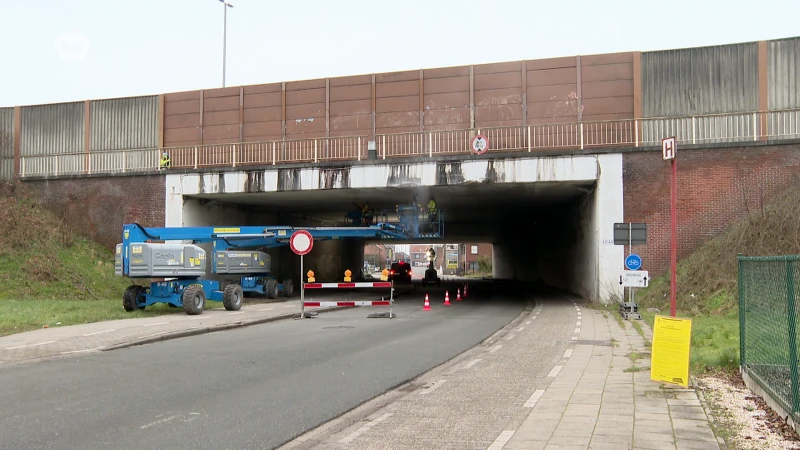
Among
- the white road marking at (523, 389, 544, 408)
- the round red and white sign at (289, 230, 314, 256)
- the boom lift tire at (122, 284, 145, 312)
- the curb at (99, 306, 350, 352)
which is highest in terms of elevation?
the round red and white sign at (289, 230, 314, 256)

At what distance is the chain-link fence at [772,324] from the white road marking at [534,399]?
2.46 m

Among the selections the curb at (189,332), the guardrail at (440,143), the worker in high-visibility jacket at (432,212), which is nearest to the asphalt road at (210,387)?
the curb at (189,332)

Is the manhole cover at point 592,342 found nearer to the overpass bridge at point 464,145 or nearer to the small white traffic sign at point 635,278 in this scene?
the small white traffic sign at point 635,278

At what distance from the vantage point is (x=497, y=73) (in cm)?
2741

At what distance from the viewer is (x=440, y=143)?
91.7 feet

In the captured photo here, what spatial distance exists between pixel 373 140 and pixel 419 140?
1.96 metres

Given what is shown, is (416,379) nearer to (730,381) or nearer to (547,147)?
(730,381)

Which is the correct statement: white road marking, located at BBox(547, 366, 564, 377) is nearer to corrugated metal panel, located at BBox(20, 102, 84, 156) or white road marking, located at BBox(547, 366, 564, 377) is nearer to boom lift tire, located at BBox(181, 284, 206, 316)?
boom lift tire, located at BBox(181, 284, 206, 316)

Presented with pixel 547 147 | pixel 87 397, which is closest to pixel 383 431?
pixel 87 397

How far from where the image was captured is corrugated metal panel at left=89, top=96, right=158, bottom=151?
31.6m

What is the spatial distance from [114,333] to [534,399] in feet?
34.4

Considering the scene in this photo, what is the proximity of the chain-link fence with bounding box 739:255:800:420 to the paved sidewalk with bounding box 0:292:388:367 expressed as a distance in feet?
35.8

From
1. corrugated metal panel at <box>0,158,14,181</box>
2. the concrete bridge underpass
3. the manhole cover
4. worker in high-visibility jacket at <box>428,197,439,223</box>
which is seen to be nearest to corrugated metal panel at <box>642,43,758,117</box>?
the concrete bridge underpass

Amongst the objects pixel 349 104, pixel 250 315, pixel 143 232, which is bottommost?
pixel 250 315
